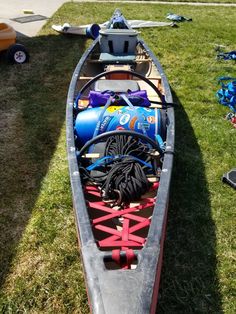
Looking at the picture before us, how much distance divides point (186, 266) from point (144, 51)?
17.2ft

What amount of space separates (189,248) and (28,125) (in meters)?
3.89

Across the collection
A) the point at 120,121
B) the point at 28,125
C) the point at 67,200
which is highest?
the point at 120,121

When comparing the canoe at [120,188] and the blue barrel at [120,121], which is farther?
the blue barrel at [120,121]

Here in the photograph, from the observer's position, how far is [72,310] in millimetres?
3646

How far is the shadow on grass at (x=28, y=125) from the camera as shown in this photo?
15.7ft

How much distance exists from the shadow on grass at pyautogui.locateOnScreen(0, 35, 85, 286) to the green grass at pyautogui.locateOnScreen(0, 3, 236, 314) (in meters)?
0.02

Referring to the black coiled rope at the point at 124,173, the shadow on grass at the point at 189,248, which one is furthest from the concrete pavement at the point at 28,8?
the black coiled rope at the point at 124,173

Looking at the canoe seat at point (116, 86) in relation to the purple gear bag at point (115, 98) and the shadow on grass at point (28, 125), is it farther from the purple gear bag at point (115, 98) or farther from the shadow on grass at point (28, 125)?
the shadow on grass at point (28, 125)

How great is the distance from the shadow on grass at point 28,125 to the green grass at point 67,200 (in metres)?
0.02

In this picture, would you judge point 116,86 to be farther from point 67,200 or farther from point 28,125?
point 67,200

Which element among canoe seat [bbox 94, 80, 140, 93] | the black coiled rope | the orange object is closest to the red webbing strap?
the black coiled rope

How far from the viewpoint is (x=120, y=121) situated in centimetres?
487

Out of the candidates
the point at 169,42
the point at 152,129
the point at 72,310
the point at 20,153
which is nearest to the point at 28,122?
the point at 20,153

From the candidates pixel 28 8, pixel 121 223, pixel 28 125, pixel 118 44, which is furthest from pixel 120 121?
pixel 28 8
